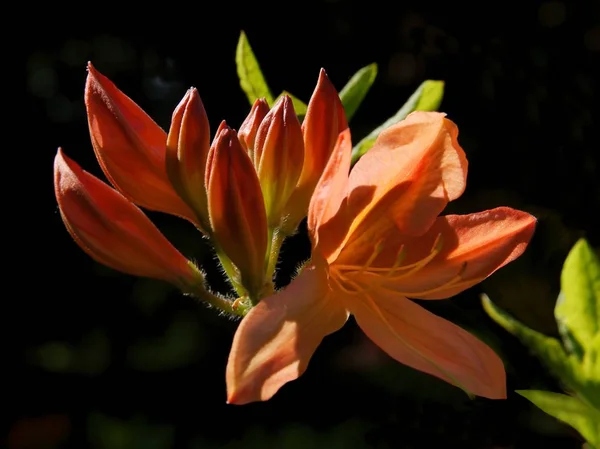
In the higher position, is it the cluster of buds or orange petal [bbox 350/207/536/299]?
the cluster of buds

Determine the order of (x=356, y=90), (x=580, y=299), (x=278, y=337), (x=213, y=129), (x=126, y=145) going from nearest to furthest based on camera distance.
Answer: (x=278, y=337) < (x=126, y=145) < (x=580, y=299) < (x=356, y=90) < (x=213, y=129)

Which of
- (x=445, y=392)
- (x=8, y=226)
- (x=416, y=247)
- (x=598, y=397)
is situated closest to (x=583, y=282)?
(x=598, y=397)

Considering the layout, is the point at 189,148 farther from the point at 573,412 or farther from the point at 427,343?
the point at 573,412

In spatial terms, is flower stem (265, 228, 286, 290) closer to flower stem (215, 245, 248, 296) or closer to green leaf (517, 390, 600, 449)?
flower stem (215, 245, 248, 296)

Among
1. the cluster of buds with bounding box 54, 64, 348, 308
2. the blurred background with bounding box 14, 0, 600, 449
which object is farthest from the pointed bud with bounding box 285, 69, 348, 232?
the blurred background with bounding box 14, 0, 600, 449

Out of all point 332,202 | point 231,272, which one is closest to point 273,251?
point 231,272

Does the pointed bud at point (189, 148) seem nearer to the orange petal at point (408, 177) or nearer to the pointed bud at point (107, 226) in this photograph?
the pointed bud at point (107, 226)

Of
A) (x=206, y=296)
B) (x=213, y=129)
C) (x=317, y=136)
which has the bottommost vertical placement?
(x=213, y=129)
